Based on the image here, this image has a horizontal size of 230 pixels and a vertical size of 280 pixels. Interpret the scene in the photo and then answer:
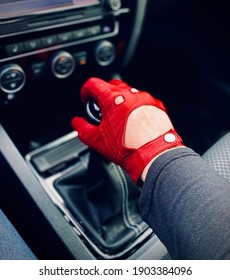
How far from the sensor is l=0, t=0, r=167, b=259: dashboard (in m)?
0.68

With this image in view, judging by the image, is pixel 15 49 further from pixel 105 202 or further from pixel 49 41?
pixel 105 202

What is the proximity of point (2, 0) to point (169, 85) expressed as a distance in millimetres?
745

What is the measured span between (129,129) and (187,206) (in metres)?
0.17

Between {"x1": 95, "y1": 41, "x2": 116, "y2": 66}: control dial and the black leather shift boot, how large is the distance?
24 cm

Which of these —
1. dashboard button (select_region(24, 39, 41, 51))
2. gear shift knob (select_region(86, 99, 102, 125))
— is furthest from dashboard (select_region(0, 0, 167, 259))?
gear shift knob (select_region(86, 99, 102, 125))

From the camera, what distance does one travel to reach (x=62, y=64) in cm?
77

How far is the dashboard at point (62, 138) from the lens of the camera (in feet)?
2.25

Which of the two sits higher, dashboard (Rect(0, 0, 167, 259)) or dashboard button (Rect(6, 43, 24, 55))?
dashboard button (Rect(6, 43, 24, 55))

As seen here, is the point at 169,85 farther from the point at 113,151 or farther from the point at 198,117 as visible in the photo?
the point at 113,151

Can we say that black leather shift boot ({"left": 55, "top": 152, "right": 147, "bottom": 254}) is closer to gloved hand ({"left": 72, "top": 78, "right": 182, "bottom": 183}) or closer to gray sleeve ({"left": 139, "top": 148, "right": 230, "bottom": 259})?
gloved hand ({"left": 72, "top": 78, "right": 182, "bottom": 183})

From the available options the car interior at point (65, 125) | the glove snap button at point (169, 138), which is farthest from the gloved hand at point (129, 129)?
the car interior at point (65, 125)

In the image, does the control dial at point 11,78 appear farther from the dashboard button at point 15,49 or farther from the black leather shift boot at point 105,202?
the black leather shift boot at point 105,202

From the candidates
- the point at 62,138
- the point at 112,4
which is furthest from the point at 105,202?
the point at 112,4

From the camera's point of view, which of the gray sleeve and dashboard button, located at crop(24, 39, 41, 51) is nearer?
the gray sleeve
